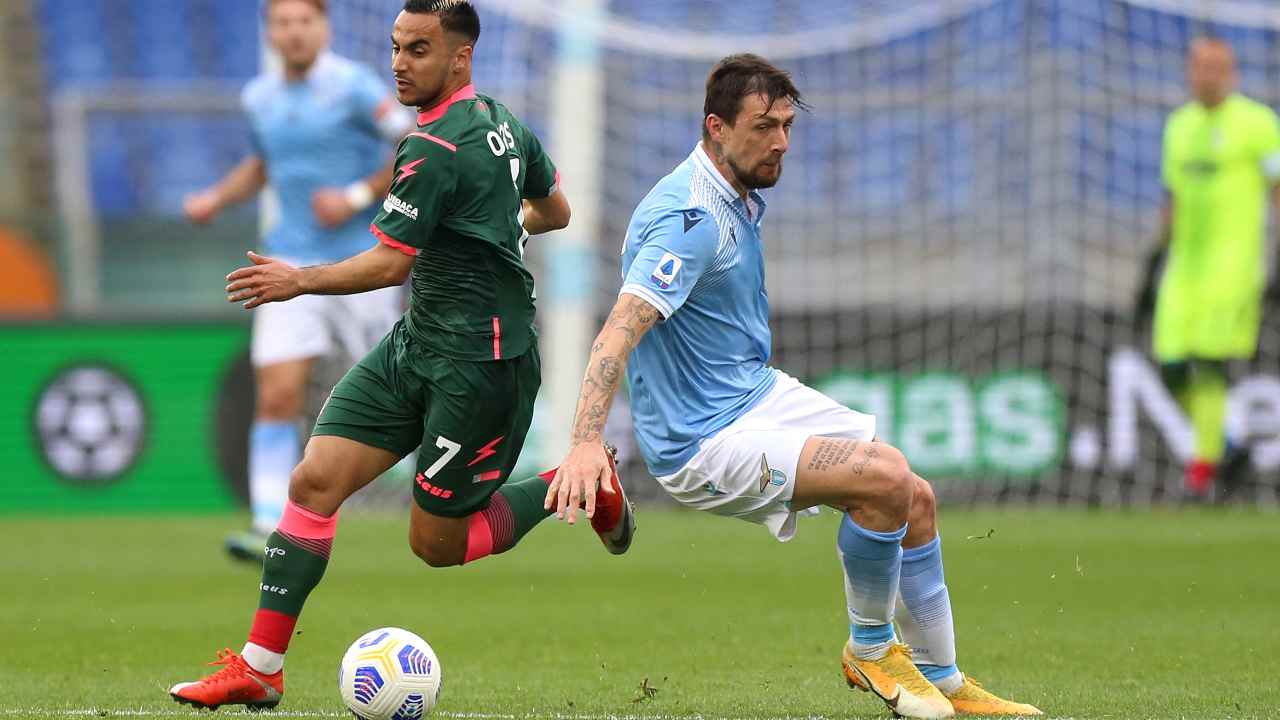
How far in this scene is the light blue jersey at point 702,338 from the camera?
544cm

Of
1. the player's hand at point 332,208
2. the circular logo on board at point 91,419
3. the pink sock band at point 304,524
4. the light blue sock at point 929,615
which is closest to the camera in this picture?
the light blue sock at point 929,615

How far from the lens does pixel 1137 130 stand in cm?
1381

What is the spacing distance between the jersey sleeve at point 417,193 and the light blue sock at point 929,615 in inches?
63.4

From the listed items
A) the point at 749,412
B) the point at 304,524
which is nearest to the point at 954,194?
the point at 749,412

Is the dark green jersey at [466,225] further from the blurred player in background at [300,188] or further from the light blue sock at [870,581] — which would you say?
the blurred player in background at [300,188]

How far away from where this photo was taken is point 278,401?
9.48 m

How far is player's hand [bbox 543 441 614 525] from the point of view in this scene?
472 cm

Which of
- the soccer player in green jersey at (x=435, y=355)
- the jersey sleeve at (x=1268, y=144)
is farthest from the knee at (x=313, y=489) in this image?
the jersey sleeve at (x=1268, y=144)

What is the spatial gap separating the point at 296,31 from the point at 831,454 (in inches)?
201

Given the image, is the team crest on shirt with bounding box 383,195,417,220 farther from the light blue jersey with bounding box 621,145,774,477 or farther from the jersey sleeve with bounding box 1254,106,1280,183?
the jersey sleeve with bounding box 1254,106,1280,183

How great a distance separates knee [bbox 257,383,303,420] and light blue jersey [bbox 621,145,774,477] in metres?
4.18

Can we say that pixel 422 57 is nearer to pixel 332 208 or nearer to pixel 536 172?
pixel 536 172

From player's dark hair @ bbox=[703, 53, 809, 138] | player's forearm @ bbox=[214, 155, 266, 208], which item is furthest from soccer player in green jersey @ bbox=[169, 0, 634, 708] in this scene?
player's forearm @ bbox=[214, 155, 266, 208]

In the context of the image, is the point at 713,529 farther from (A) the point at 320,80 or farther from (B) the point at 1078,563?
(A) the point at 320,80
